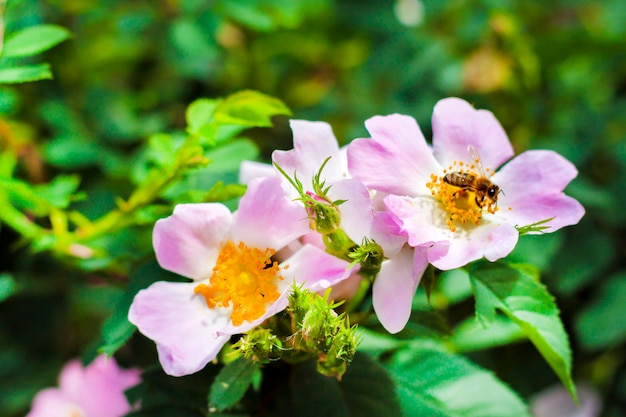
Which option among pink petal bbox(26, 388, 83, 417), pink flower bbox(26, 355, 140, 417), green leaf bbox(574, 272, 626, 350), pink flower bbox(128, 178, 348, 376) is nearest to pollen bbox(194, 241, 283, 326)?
pink flower bbox(128, 178, 348, 376)

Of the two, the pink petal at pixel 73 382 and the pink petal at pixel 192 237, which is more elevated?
the pink petal at pixel 192 237

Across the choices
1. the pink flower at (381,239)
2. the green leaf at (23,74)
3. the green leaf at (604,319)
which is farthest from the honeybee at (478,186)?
the green leaf at (604,319)

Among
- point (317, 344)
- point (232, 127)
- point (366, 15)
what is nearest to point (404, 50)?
point (366, 15)

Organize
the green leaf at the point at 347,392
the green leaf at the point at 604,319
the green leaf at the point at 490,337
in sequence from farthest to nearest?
the green leaf at the point at 604,319
the green leaf at the point at 490,337
the green leaf at the point at 347,392

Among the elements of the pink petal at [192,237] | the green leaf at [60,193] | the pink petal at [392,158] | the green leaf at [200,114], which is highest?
the pink petal at [392,158]

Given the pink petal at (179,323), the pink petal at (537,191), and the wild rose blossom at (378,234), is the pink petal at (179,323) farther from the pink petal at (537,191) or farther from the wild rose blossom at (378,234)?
the pink petal at (537,191)

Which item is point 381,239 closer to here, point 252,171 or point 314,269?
point 314,269

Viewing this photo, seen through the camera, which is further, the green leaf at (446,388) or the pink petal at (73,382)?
the pink petal at (73,382)

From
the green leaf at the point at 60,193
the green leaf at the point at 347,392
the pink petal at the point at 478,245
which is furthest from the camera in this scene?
the green leaf at the point at 60,193
